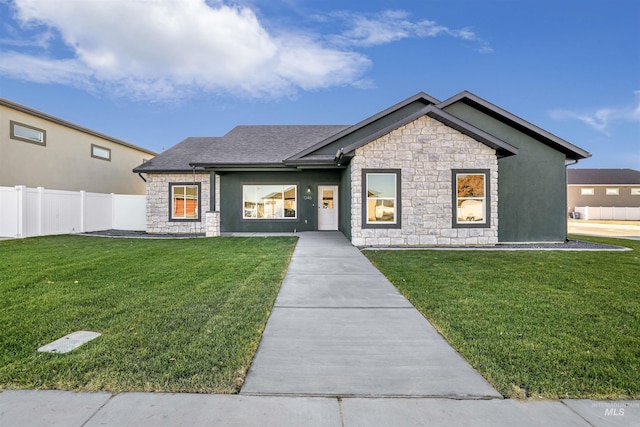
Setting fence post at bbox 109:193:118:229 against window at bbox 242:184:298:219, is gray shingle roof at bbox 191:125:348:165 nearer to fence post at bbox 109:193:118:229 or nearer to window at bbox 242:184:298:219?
window at bbox 242:184:298:219

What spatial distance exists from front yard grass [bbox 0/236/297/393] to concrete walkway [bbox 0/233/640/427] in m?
0.18

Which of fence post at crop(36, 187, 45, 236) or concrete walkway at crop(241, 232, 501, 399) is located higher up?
fence post at crop(36, 187, 45, 236)

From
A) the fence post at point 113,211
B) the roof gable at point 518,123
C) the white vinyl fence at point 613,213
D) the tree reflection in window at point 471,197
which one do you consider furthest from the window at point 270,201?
the white vinyl fence at point 613,213

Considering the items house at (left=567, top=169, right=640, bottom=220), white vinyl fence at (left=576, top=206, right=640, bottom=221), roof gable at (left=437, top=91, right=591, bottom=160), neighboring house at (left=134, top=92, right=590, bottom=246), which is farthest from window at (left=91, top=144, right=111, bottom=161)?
house at (left=567, top=169, right=640, bottom=220)

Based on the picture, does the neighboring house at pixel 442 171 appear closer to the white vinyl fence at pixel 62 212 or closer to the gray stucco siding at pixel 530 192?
the gray stucco siding at pixel 530 192

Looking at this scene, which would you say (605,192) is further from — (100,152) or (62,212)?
(62,212)

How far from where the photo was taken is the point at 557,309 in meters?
4.20

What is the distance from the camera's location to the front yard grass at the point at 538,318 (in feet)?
8.28

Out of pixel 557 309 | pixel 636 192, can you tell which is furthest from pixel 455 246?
pixel 636 192

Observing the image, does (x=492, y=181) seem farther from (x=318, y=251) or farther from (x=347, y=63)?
(x=347, y=63)

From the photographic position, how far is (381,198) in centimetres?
1035

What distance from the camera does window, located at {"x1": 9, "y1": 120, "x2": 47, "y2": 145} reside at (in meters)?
14.2

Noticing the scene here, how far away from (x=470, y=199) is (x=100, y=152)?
2087 centimetres

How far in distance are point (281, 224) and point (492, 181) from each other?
354 inches
